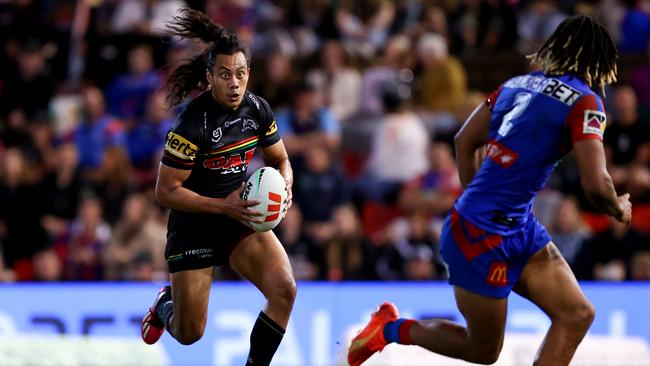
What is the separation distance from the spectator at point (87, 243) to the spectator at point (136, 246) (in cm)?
14

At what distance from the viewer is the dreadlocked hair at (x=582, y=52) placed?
244 inches

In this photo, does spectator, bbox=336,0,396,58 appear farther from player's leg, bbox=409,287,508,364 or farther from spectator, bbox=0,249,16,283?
player's leg, bbox=409,287,508,364

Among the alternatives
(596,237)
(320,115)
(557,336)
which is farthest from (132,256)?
(557,336)

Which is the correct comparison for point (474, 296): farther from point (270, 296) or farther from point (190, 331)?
point (190, 331)

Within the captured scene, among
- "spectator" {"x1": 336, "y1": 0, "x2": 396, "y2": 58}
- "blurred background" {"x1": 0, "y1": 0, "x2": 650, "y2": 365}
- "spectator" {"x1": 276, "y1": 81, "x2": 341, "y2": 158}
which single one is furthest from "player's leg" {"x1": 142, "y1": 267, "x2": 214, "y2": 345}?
"spectator" {"x1": 336, "y1": 0, "x2": 396, "y2": 58}

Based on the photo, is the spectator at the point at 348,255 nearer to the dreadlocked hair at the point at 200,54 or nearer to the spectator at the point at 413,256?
the spectator at the point at 413,256

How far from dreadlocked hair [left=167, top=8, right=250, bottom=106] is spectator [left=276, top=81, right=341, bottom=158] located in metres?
5.66

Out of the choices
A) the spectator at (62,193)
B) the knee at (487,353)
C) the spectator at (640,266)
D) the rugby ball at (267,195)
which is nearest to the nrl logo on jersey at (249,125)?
the rugby ball at (267,195)

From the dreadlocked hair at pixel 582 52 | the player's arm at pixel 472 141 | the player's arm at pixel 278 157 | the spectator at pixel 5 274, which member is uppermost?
the dreadlocked hair at pixel 582 52

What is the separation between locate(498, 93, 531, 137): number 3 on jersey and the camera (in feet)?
20.1

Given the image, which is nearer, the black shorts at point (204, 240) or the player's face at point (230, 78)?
the player's face at point (230, 78)

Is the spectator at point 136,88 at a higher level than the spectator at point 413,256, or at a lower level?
higher

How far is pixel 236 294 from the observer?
11.1 metres

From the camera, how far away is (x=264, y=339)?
7035 millimetres
